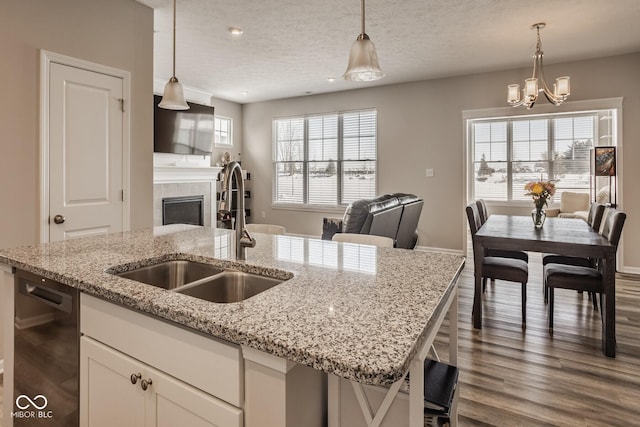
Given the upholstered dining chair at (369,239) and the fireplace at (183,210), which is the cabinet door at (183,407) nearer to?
the upholstered dining chair at (369,239)

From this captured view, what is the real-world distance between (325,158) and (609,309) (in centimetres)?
512

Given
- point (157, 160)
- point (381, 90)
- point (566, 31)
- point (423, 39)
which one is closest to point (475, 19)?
point (423, 39)

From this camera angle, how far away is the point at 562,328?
294cm

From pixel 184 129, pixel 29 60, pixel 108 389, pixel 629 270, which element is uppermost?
pixel 184 129

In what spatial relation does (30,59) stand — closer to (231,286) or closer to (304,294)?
(231,286)

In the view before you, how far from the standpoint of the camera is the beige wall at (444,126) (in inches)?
184

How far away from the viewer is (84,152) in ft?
9.21

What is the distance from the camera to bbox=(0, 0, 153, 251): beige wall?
2369 mm

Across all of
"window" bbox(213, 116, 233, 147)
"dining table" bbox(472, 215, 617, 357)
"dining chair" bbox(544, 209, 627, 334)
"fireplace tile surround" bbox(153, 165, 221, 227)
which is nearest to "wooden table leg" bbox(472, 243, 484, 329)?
"dining table" bbox(472, 215, 617, 357)

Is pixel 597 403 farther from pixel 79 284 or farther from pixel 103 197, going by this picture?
pixel 103 197

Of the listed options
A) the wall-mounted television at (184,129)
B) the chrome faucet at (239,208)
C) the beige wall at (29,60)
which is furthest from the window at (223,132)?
the chrome faucet at (239,208)

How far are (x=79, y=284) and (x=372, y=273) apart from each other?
101 centimetres

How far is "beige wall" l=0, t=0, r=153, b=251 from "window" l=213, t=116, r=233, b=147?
398cm

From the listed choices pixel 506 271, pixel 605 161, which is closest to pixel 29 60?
pixel 506 271
